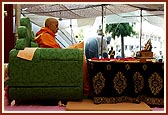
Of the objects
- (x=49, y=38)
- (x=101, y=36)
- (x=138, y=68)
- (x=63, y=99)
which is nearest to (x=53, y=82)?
(x=63, y=99)

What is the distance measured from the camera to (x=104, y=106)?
3031 millimetres

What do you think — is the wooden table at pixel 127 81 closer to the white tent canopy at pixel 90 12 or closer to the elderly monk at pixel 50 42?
the elderly monk at pixel 50 42

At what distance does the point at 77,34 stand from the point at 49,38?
742 centimetres

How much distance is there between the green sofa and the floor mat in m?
0.14

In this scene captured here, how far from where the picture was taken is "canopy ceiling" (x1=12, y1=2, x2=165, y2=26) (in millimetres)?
7275

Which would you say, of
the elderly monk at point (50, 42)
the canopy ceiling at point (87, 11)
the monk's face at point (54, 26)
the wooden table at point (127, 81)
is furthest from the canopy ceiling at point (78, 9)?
the wooden table at point (127, 81)

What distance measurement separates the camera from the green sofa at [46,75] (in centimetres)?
311

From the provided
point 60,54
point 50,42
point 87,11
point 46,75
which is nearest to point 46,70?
point 46,75

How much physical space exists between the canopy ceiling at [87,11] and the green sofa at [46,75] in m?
4.00

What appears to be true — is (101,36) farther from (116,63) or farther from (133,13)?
(116,63)

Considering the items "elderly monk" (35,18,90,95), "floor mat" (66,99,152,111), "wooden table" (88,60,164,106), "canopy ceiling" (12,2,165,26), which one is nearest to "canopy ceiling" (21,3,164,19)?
"canopy ceiling" (12,2,165,26)

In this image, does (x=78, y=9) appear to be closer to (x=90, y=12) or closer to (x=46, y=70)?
(x=90, y=12)

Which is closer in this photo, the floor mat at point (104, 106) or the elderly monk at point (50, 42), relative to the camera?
the floor mat at point (104, 106)

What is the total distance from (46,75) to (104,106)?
0.73 m
